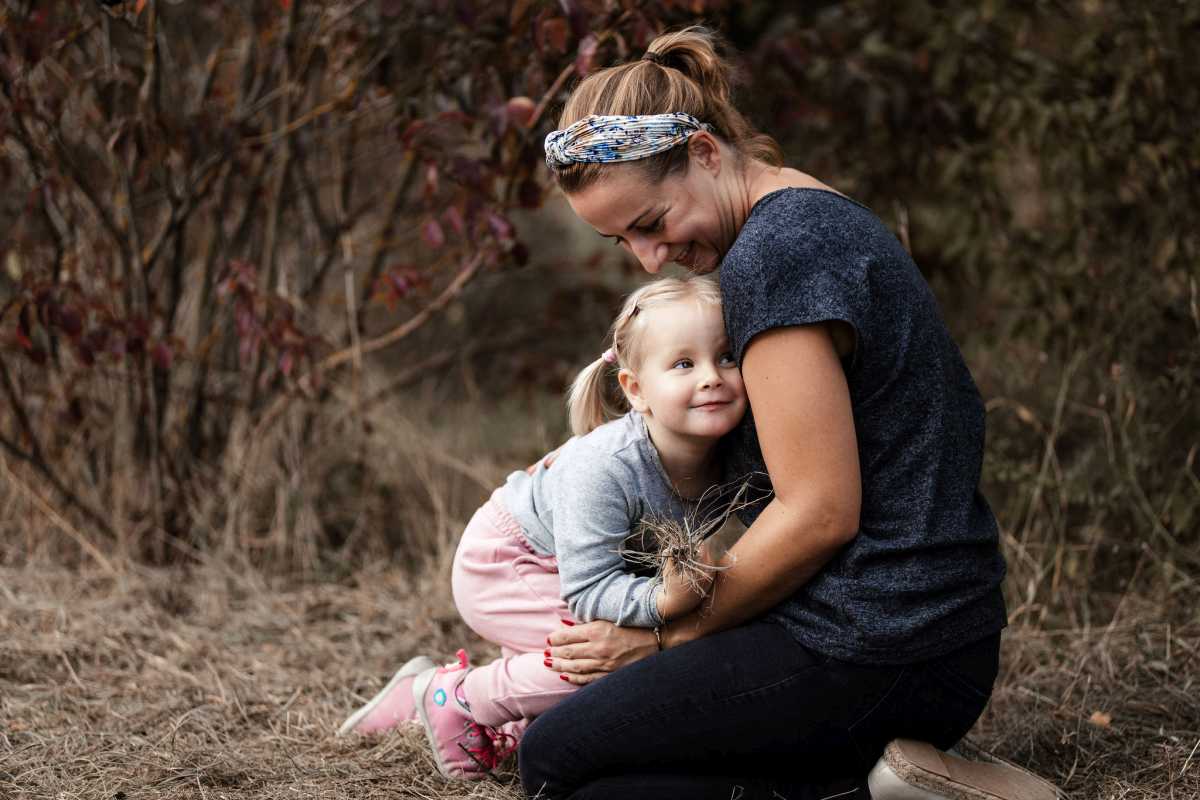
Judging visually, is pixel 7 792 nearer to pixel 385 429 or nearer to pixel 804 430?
pixel 804 430

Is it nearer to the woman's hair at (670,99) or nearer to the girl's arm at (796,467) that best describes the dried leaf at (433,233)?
the woman's hair at (670,99)

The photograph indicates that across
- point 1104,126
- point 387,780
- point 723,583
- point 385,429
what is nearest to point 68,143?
point 385,429

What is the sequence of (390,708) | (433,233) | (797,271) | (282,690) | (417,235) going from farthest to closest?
(417,235) → (433,233) → (282,690) → (390,708) → (797,271)

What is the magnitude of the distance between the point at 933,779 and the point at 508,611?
0.90m

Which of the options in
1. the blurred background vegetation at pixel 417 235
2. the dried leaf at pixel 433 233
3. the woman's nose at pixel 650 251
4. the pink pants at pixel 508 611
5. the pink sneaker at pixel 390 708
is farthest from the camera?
the dried leaf at pixel 433 233

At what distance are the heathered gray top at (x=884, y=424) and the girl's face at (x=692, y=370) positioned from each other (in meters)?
0.09

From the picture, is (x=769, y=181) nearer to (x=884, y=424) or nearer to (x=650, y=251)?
(x=650, y=251)

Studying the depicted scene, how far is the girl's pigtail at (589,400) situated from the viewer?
248 cm

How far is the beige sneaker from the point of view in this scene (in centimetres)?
210

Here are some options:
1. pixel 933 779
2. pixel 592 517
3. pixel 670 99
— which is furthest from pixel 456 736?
pixel 670 99

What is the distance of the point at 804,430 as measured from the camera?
197 cm

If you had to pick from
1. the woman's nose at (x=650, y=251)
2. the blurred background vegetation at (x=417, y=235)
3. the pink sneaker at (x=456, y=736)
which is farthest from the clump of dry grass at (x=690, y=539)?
the blurred background vegetation at (x=417, y=235)

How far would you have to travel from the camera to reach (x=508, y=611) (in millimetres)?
2533

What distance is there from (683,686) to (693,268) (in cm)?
75
